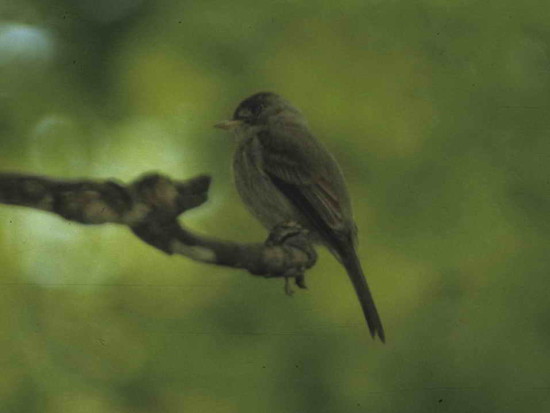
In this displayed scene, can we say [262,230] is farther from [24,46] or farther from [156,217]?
[24,46]

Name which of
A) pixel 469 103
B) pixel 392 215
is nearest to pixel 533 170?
pixel 469 103

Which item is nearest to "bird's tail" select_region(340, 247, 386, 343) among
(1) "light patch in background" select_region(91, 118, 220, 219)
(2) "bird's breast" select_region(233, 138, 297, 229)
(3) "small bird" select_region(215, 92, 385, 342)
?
(3) "small bird" select_region(215, 92, 385, 342)

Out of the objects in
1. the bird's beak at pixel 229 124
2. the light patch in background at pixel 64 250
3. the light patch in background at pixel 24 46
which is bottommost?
the light patch in background at pixel 64 250

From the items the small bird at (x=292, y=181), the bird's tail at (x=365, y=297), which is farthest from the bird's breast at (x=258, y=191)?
the bird's tail at (x=365, y=297)

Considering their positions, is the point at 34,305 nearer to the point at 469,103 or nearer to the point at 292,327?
the point at 292,327

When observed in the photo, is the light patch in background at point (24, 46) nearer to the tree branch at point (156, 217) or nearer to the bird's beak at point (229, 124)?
the tree branch at point (156, 217)

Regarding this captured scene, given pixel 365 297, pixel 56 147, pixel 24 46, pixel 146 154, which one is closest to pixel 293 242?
pixel 365 297

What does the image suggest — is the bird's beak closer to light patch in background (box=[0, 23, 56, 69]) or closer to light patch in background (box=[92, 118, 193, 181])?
light patch in background (box=[92, 118, 193, 181])
